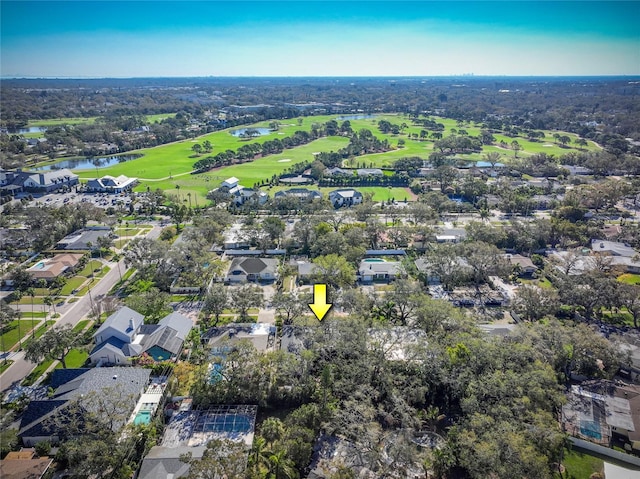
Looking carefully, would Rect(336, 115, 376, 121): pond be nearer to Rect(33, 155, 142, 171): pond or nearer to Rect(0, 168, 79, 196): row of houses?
Rect(33, 155, 142, 171): pond

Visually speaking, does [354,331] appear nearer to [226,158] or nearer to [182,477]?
[182,477]

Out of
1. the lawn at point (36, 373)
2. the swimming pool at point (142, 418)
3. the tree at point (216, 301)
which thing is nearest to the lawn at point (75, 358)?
the lawn at point (36, 373)

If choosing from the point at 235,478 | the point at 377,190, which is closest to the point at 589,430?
the point at 235,478

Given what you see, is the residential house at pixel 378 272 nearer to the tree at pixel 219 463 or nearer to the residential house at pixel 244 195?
the tree at pixel 219 463

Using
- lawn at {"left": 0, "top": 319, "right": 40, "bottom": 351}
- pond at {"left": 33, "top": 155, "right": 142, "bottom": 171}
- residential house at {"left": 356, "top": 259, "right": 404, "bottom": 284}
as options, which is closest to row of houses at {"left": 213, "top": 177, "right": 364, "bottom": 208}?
residential house at {"left": 356, "top": 259, "right": 404, "bottom": 284}

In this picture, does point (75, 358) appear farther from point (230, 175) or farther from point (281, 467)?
point (230, 175)

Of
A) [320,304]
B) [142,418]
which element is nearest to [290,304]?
[320,304]
